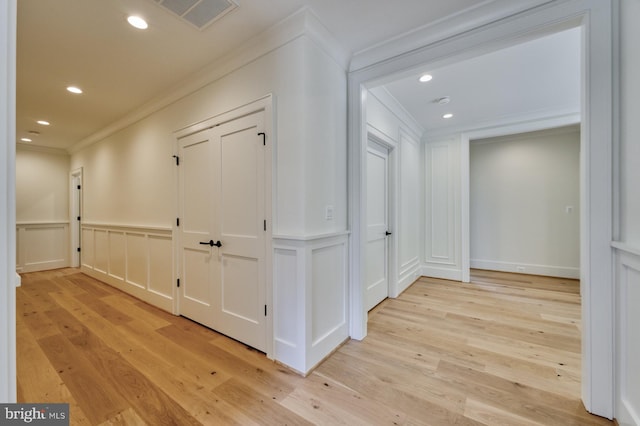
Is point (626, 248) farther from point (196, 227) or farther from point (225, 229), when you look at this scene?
point (196, 227)

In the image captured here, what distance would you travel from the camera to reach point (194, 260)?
281 cm

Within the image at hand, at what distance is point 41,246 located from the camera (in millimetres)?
5383

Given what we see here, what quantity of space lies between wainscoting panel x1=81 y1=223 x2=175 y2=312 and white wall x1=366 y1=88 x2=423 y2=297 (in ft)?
9.25

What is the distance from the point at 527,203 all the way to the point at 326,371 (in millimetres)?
4872

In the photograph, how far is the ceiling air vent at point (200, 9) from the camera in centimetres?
180

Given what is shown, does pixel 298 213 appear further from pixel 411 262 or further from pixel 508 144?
pixel 508 144

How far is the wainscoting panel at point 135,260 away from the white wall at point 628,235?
374 centimetres

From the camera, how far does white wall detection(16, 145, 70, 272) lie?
5219mm

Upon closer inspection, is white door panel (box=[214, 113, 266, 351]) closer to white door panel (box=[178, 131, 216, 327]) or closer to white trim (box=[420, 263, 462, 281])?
white door panel (box=[178, 131, 216, 327])

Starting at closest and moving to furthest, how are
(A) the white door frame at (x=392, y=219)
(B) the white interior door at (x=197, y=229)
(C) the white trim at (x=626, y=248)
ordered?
(C) the white trim at (x=626, y=248) → (B) the white interior door at (x=197, y=229) → (A) the white door frame at (x=392, y=219)

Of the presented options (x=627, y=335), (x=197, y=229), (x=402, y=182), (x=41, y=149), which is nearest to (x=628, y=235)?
(x=627, y=335)

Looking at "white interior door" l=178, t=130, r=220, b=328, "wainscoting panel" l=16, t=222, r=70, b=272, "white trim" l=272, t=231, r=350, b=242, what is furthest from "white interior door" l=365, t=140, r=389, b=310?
"wainscoting panel" l=16, t=222, r=70, b=272

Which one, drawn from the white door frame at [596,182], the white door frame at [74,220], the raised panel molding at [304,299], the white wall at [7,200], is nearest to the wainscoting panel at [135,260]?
the white door frame at [74,220]

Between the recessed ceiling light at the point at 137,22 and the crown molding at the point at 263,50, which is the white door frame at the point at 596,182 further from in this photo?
the recessed ceiling light at the point at 137,22
